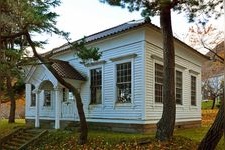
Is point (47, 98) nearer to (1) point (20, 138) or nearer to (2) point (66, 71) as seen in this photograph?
(2) point (66, 71)

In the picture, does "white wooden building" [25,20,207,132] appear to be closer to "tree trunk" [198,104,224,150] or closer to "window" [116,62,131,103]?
"window" [116,62,131,103]

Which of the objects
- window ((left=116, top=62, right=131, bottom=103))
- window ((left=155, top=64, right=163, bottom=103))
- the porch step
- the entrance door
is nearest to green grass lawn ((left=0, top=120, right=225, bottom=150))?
the porch step

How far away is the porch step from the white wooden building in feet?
4.80

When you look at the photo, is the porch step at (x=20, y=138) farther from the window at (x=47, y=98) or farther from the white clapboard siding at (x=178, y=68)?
the white clapboard siding at (x=178, y=68)

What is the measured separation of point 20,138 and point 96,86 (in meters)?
4.91

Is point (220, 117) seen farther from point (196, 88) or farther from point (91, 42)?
point (196, 88)

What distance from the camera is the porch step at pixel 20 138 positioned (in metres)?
15.7

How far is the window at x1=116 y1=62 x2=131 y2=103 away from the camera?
1592 centimetres

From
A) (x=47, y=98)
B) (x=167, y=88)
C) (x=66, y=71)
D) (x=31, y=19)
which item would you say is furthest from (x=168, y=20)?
(x=47, y=98)

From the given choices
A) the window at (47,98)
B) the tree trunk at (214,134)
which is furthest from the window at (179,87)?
the tree trunk at (214,134)

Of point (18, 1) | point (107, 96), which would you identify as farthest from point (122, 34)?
point (18, 1)

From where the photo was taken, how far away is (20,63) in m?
14.6

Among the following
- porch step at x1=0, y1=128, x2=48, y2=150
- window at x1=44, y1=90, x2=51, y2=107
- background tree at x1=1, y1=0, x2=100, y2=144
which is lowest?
porch step at x1=0, y1=128, x2=48, y2=150

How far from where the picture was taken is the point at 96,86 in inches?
711
